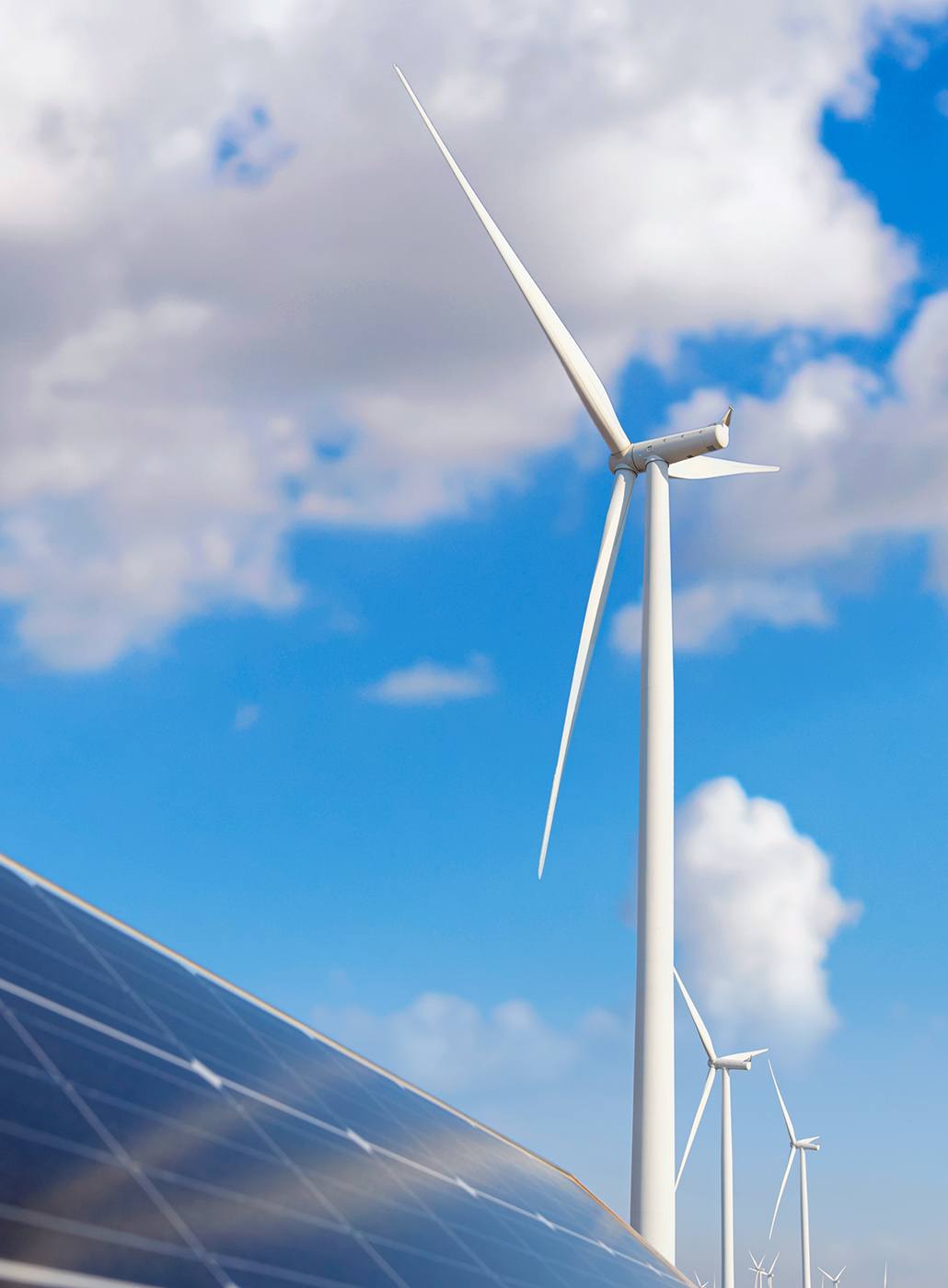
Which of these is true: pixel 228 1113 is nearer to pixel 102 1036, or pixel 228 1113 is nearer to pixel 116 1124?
pixel 102 1036

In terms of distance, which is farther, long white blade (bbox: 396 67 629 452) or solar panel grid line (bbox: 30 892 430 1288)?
long white blade (bbox: 396 67 629 452)

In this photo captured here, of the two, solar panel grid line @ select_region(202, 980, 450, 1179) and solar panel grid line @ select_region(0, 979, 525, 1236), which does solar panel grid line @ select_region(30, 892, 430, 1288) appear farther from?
solar panel grid line @ select_region(202, 980, 450, 1179)

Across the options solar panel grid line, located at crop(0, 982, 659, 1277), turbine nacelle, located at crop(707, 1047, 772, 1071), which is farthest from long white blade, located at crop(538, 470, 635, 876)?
turbine nacelle, located at crop(707, 1047, 772, 1071)

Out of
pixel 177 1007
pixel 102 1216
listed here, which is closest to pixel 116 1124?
pixel 102 1216

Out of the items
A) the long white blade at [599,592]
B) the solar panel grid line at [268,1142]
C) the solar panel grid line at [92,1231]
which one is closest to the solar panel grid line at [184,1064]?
the solar panel grid line at [268,1142]

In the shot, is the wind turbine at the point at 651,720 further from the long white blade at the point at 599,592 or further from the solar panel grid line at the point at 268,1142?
the solar panel grid line at the point at 268,1142

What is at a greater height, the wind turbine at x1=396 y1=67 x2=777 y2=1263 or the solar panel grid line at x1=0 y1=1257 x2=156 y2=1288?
the wind turbine at x1=396 y1=67 x2=777 y2=1263
